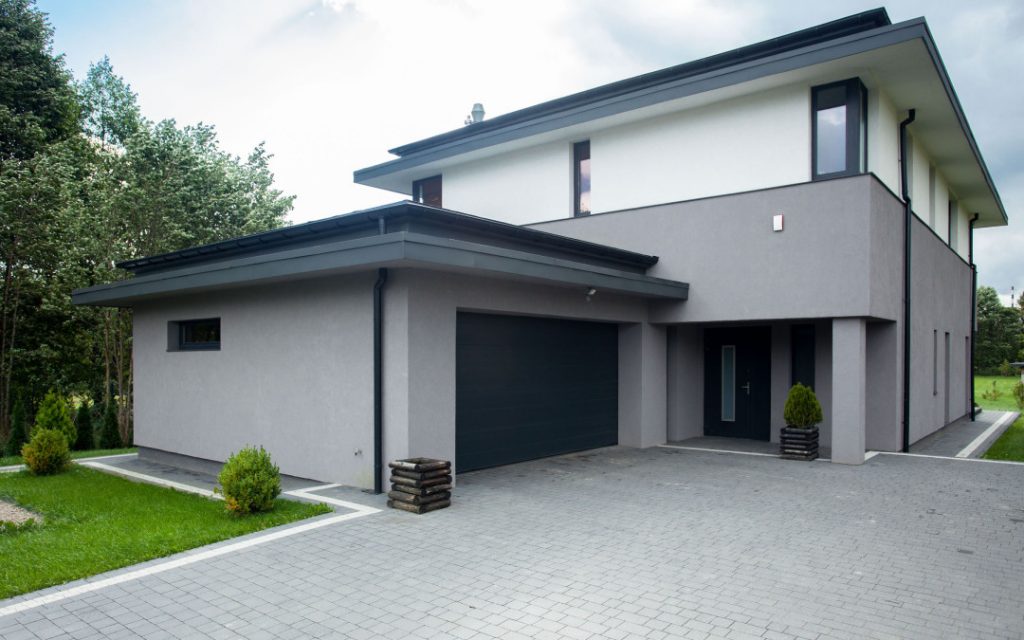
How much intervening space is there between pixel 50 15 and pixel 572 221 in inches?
703

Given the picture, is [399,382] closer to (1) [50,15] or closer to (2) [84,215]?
(2) [84,215]

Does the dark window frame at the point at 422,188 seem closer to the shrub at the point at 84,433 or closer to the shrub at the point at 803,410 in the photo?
the shrub at the point at 84,433

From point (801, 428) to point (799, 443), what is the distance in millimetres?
257

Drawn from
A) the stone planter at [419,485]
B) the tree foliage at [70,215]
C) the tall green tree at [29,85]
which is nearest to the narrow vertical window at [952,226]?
the stone planter at [419,485]

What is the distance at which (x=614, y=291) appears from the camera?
426 inches

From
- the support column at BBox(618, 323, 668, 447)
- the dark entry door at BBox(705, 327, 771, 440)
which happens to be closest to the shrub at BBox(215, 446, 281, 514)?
the support column at BBox(618, 323, 668, 447)

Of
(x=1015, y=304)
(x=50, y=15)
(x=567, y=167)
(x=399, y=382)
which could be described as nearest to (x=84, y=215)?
(x=50, y=15)

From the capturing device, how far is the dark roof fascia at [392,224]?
823cm

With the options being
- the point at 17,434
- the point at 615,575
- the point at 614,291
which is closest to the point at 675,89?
the point at 614,291

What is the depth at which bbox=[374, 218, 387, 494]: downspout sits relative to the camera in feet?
26.9

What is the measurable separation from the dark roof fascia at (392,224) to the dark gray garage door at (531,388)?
1.23 metres

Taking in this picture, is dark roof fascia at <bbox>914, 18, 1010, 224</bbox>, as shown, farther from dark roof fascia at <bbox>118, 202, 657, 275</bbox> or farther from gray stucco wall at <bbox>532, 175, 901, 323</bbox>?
dark roof fascia at <bbox>118, 202, 657, 275</bbox>

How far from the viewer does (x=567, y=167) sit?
1423 cm

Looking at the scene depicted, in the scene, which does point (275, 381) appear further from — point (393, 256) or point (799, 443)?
point (799, 443)
